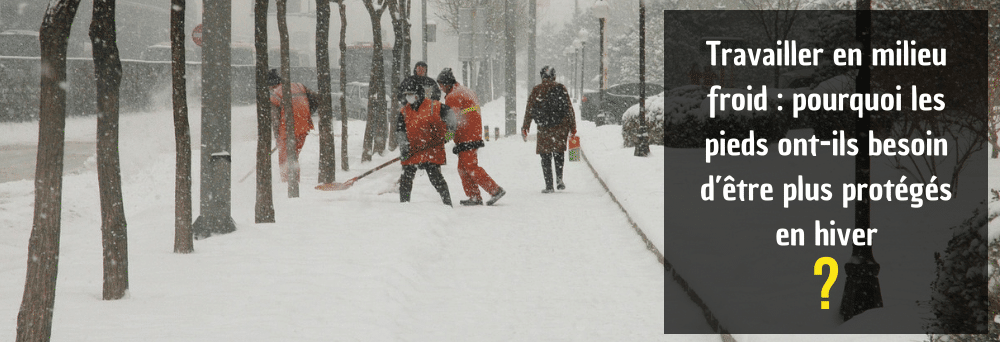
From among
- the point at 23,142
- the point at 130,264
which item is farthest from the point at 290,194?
the point at 23,142

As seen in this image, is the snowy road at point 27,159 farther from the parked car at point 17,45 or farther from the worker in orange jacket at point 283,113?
the parked car at point 17,45

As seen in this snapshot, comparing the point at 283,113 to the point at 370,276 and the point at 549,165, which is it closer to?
the point at 549,165

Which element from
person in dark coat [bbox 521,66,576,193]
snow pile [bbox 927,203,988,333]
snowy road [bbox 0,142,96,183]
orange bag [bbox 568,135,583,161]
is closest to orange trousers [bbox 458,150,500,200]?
person in dark coat [bbox 521,66,576,193]

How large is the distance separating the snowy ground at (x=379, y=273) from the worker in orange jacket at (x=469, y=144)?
0.31 metres

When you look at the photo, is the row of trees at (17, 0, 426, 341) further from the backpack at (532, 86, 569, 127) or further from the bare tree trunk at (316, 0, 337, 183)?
the backpack at (532, 86, 569, 127)

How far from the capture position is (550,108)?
13.1 metres

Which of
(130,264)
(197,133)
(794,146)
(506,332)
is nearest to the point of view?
(506,332)

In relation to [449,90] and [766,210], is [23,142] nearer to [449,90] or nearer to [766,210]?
[449,90]

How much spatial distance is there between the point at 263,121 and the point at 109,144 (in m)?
3.48

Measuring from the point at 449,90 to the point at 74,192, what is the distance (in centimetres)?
504

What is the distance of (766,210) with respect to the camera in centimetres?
1021

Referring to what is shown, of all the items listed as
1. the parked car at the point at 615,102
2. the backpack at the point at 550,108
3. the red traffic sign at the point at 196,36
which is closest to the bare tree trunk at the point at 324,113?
the red traffic sign at the point at 196,36

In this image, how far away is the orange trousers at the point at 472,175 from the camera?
1174cm

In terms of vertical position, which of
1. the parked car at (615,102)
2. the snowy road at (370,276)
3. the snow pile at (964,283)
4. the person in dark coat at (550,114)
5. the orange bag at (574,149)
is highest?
the parked car at (615,102)
